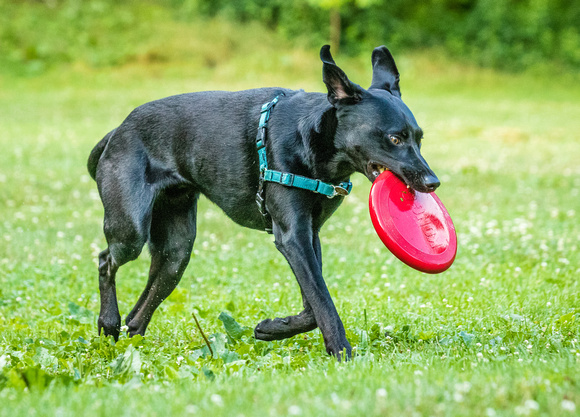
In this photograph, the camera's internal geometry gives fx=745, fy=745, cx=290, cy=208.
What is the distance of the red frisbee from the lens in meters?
4.16

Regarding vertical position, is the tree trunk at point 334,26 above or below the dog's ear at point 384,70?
above

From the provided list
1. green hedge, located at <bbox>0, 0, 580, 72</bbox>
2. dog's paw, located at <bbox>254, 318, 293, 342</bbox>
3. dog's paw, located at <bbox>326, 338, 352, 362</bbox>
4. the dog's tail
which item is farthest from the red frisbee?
green hedge, located at <bbox>0, 0, 580, 72</bbox>

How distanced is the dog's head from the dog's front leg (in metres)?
0.50

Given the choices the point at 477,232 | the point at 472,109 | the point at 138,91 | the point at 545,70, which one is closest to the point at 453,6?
the point at 545,70

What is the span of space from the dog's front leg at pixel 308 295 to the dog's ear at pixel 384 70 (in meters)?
1.03

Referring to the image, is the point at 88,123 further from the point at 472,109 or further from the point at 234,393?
the point at 234,393

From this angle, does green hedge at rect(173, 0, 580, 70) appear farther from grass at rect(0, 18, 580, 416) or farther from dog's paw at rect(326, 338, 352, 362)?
dog's paw at rect(326, 338, 352, 362)

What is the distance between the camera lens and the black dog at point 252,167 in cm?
405

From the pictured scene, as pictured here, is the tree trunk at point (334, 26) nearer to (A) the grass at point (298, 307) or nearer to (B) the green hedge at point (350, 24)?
(B) the green hedge at point (350, 24)

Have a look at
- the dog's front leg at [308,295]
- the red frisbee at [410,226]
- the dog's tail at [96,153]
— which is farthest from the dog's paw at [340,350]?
the dog's tail at [96,153]

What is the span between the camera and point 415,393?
292cm

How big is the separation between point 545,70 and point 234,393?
26.8 m

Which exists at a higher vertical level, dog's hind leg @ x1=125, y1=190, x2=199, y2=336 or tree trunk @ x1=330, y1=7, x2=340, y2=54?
tree trunk @ x1=330, y1=7, x2=340, y2=54

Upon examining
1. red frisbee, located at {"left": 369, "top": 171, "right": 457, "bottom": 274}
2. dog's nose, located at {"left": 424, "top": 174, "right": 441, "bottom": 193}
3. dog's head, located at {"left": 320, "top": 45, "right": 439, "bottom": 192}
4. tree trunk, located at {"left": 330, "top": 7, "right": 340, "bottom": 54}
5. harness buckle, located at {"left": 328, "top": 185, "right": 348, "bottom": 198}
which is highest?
tree trunk, located at {"left": 330, "top": 7, "right": 340, "bottom": 54}
